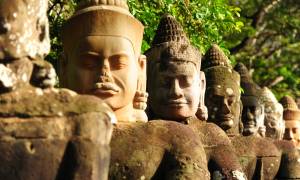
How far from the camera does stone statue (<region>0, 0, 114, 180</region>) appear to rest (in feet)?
13.9

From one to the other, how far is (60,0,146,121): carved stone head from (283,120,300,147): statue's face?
7.54 m

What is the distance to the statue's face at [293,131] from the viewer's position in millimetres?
13345

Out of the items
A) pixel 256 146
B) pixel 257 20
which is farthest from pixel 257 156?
pixel 257 20

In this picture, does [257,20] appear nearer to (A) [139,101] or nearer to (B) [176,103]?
(B) [176,103]

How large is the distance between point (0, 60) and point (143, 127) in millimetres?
1798

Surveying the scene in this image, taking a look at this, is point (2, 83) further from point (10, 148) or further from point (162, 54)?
point (162, 54)

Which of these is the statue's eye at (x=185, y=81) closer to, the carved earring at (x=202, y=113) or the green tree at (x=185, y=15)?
the carved earring at (x=202, y=113)

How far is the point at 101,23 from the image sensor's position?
19.8ft

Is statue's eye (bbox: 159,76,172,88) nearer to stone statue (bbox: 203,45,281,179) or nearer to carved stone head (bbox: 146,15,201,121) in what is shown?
carved stone head (bbox: 146,15,201,121)

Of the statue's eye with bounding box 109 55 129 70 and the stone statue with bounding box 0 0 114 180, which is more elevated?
the statue's eye with bounding box 109 55 129 70

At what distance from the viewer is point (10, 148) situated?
166 inches

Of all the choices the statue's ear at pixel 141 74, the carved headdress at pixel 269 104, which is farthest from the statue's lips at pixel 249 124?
the statue's ear at pixel 141 74

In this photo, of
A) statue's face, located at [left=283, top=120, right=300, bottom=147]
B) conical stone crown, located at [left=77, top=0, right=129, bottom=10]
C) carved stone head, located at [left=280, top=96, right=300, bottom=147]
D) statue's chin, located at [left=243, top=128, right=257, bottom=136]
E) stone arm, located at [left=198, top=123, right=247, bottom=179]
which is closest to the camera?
conical stone crown, located at [left=77, top=0, right=129, bottom=10]

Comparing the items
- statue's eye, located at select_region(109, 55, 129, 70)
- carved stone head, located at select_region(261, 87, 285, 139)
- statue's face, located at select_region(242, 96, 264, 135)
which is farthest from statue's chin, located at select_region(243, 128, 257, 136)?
statue's eye, located at select_region(109, 55, 129, 70)
